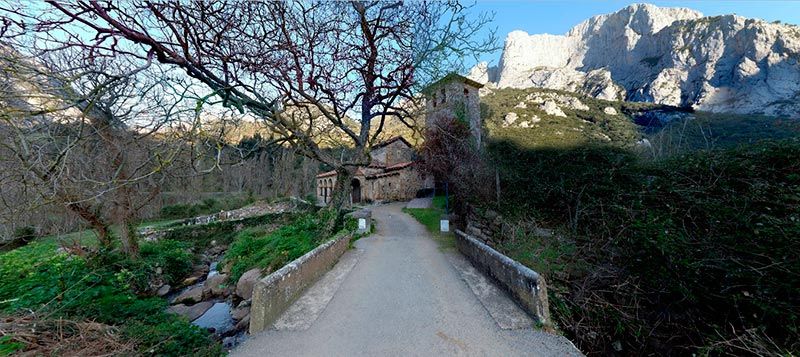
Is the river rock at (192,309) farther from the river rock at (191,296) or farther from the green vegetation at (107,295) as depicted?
the green vegetation at (107,295)

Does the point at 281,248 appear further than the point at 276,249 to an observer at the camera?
No

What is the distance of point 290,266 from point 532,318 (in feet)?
12.5

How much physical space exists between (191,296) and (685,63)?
71.2m

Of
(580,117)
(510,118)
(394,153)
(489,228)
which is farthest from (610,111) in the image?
(489,228)

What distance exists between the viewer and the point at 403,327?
12.9 feet

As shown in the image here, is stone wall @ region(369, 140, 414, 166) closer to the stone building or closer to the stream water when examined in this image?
the stone building

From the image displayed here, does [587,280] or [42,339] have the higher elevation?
[42,339]

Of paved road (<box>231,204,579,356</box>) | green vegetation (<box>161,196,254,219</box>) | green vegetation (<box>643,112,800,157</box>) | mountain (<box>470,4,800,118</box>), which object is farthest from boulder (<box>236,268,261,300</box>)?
mountain (<box>470,4,800,118</box>)

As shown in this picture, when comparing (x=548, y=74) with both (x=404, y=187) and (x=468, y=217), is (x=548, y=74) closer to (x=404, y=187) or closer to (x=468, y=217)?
(x=404, y=187)

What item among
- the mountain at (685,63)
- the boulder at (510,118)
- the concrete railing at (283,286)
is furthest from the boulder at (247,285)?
the mountain at (685,63)

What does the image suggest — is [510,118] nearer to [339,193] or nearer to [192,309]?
[339,193]

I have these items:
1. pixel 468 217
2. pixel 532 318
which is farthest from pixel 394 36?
pixel 532 318

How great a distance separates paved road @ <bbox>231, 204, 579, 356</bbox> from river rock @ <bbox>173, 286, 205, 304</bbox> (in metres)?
5.92

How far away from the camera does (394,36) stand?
27.7 feet
